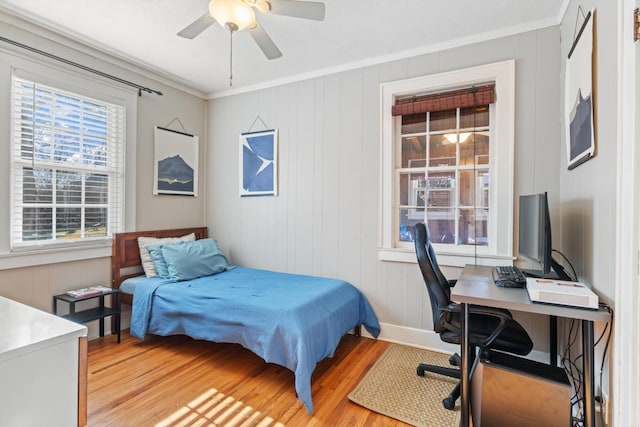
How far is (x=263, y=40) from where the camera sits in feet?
6.68

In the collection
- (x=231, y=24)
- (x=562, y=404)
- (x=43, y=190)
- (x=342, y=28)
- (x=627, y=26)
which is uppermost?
(x=342, y=28)

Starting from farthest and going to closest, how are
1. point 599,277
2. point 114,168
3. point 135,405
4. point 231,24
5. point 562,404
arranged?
point 114,168 → point 135,405 → point 231,24 → point 599,277 → point 562,404

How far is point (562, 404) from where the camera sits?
4.69ft

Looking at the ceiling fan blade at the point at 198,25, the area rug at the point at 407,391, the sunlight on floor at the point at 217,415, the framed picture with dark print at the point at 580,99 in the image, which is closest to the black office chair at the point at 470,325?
the area rug at the point at 407,391

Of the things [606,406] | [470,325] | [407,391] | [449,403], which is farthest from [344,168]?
[606,406]

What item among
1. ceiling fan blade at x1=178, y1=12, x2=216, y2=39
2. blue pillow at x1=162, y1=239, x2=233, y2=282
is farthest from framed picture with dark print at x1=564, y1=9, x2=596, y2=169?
blue pillow at x1=162, y1=239, x2=233, y2=282

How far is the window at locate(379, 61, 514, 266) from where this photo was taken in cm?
254

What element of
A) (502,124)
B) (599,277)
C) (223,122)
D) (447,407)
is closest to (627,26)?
(599,277)

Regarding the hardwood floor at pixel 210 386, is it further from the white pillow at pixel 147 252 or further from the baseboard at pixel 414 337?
the white pillow at pixel 147 252

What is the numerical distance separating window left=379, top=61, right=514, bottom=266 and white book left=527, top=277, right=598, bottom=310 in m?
1.05

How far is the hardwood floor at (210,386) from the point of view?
6.16ft

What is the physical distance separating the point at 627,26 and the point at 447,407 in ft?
6.77

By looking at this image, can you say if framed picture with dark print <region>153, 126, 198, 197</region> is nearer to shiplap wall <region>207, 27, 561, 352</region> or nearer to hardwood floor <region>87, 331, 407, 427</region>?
shiplap wall <region>207, 27, 561, 352</region>

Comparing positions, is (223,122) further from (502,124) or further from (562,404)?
(562,404)
